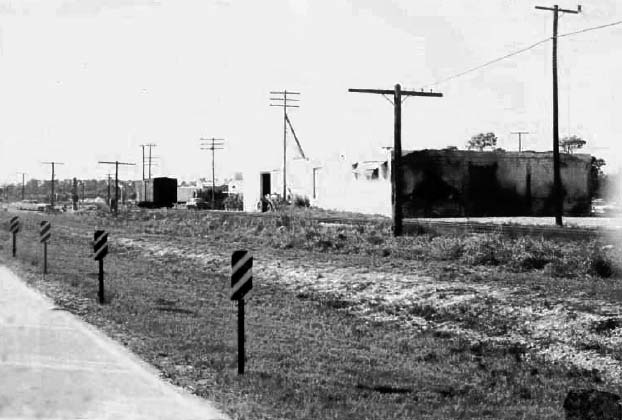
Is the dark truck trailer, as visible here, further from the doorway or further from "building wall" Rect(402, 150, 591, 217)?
"building wall" Rect(402, 150, 591, 217)

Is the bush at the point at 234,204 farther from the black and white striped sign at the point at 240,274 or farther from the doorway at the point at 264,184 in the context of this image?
the black and white striped sign at the point at 240,274

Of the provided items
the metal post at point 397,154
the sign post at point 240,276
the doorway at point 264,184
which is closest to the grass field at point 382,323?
the sign post at point 240,276

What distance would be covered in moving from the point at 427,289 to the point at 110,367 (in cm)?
1007

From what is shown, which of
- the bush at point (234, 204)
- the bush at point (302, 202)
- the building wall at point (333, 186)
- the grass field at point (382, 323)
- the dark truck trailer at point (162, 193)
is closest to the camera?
the grass field at point (382, 323)

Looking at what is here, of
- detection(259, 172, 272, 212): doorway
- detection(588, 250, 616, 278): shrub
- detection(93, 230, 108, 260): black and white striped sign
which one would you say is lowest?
detection(588, 250, 616, 278): shrub

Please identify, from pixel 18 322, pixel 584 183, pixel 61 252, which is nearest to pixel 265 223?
pixel 61 252

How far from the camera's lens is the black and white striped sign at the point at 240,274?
1056cm

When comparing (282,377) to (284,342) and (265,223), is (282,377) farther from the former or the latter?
(265,223)

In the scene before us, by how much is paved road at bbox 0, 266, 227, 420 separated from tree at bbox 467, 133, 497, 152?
374 ft

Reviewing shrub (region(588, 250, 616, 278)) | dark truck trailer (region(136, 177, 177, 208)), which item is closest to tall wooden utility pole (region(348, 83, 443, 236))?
shrub (region(588, 250, 616, 278))

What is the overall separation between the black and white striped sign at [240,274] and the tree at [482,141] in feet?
376

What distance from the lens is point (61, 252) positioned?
3378cm

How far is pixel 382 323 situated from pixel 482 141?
367ft

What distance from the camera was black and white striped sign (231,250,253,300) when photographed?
416 inches
